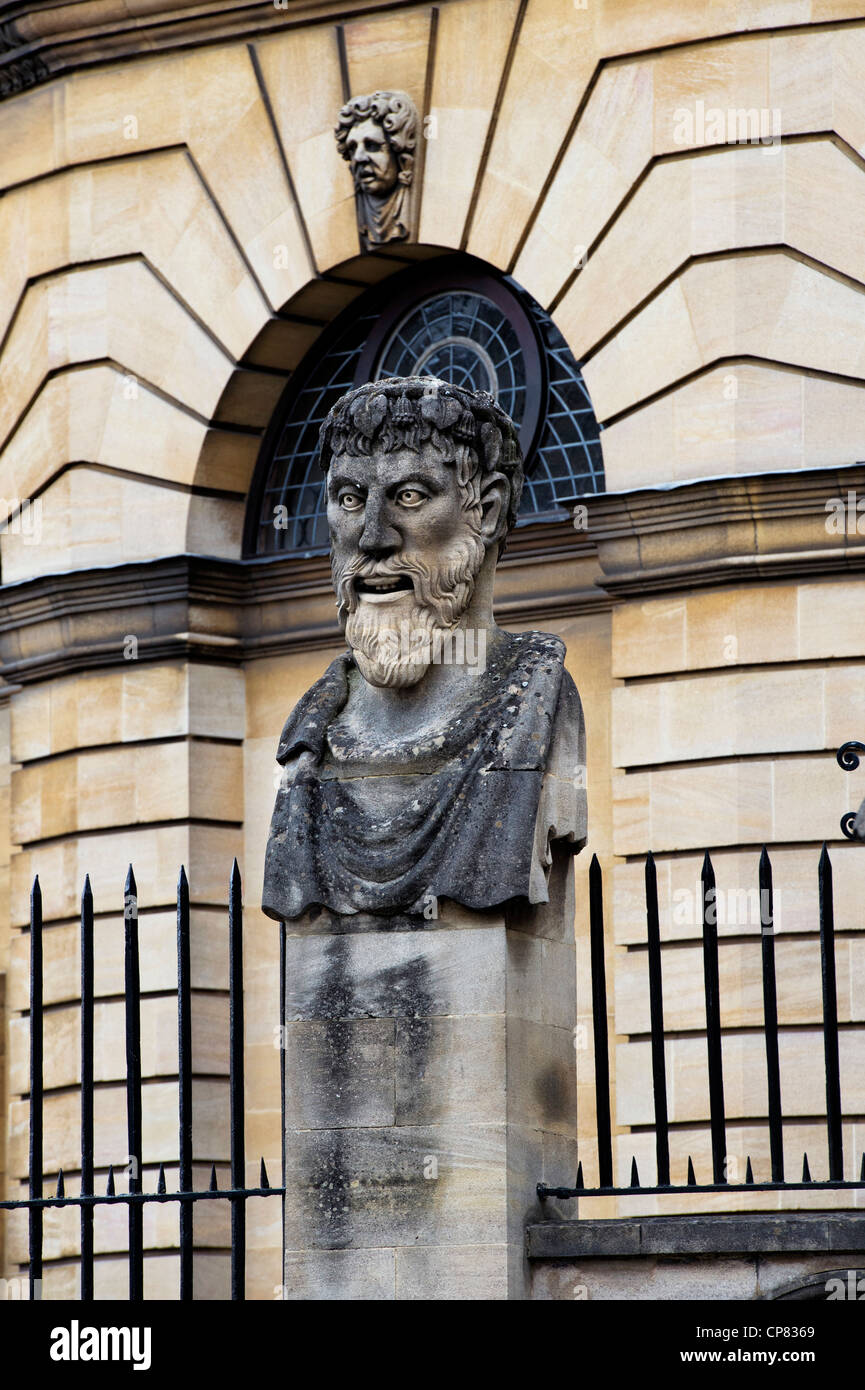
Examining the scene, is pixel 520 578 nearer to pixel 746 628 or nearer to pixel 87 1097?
pixel 746 628

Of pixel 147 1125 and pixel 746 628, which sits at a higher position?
pixel 746 628

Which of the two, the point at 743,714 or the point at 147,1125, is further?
the point at 147,1125

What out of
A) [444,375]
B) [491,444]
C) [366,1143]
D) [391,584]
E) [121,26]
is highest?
[121,26]

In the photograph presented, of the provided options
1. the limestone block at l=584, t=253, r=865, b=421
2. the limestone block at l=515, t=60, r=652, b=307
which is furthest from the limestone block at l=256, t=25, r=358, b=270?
the limestone block at l=584, t=253, r=865, b=421

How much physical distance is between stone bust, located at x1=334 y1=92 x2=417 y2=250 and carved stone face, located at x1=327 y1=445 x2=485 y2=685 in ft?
32.4

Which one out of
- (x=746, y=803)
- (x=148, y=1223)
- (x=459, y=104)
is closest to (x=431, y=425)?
(x=746, y=803)

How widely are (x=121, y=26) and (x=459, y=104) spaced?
111 inches

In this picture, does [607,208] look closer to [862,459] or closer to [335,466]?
[862,459]

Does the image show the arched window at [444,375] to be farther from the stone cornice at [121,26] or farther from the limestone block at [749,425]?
the stone cornice at [121,26]

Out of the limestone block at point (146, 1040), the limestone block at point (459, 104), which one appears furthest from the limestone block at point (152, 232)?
the limestone block at point (146, 1040)

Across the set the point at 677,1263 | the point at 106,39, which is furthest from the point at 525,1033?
the point at 106,39

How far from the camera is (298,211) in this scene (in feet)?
64.6

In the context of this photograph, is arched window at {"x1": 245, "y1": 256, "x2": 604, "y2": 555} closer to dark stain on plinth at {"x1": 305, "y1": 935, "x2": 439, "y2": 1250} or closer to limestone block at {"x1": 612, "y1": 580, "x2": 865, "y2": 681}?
limestone block at {"x1": 612, "y1": 580, "x2": 865, "y2": 681}

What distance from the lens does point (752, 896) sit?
1688 centimetres
